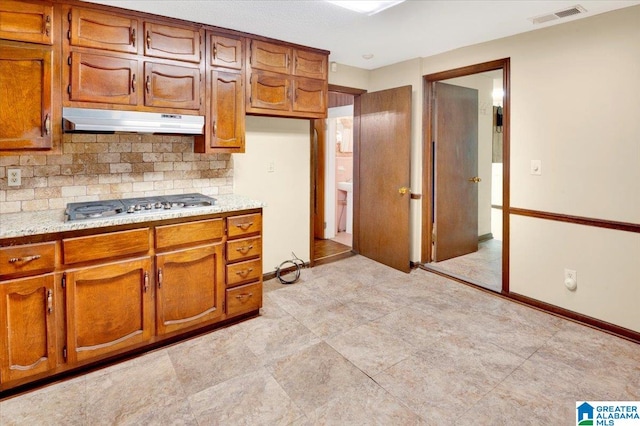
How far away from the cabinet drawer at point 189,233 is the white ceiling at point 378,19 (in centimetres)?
150

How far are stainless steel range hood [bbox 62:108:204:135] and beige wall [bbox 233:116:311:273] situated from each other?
0.82 metres

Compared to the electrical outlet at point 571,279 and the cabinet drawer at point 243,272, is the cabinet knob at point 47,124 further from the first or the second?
the electrical outlet at point 571,279

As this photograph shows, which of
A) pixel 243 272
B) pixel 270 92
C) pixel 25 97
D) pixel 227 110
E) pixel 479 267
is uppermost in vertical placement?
pixel 270 92

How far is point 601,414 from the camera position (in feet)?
6.11

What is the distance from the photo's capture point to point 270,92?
3221 mm

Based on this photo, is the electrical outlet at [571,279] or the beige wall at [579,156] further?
the electrical outlet at [571,279]

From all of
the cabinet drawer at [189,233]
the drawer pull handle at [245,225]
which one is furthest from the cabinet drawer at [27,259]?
the drawer pull handle at [245,225]

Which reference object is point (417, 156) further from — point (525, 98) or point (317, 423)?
point (317, 423)

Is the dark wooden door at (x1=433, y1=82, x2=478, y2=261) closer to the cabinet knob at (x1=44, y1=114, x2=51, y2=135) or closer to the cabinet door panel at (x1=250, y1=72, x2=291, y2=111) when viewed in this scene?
the cabinet door panel at (x1=250, y1=72, x2=291, y2=111)

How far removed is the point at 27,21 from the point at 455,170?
4.10 m

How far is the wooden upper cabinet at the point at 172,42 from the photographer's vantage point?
2.59 m
